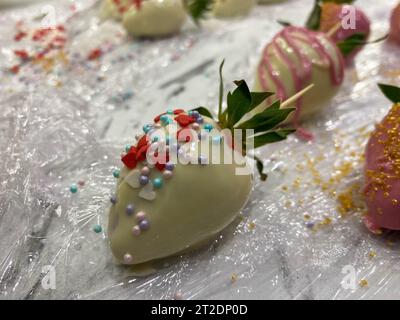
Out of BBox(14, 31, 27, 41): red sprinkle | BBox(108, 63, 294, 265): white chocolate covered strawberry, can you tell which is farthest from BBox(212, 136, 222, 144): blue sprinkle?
BBox(14, 31, 27, 41): red sprinkle

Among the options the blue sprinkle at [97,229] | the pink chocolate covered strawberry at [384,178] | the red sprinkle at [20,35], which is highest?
the pink chocolate covered strawberry at [384,178]

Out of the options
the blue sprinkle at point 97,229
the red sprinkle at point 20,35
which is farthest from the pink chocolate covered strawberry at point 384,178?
the red sprinkle at point 20,35

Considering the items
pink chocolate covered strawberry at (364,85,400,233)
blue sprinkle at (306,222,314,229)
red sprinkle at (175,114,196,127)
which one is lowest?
blue sprinkle at (306,222,314,229)

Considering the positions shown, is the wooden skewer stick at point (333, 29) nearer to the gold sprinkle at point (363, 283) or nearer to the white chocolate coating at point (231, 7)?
the white chocolate coating at point (231, 7)

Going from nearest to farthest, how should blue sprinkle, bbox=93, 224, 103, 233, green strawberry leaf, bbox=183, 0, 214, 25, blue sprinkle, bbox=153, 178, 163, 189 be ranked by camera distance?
blue sprinkle, bbox=153, 178, 163, 189, blue sprinkle, bbox=93, 224, 103, 233, green strawberry leaf, bbox=183, 0, 214, 25

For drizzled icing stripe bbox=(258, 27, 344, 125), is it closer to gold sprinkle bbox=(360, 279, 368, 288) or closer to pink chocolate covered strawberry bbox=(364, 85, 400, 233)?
pink chocolate covered strawberry bbox=(364, 85, 400, 233)
